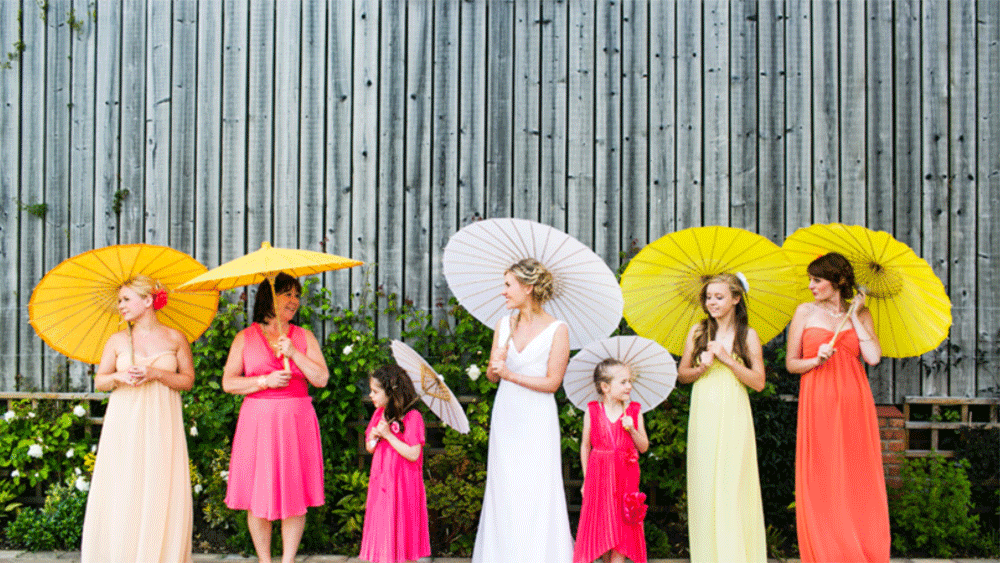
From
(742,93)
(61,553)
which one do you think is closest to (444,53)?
(742,93)

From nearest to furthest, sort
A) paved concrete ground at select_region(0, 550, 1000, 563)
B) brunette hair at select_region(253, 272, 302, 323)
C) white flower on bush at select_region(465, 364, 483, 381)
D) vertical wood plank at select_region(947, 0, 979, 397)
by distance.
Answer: brunette hair at select_region(253, 272, 302, 323), paved concrete ground at select_region(0, 550, 1000, 563), white flower on bush at select_region(465, 364, 483, 381), vertical wood plank at select_region(947, 0, 979, 397)

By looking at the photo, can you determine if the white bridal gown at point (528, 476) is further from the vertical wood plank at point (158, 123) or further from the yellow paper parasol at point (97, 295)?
the vertical wood plank at point (158, 123)

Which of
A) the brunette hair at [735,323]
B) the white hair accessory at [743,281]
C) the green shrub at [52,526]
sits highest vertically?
the white hair accessory at [743,281]

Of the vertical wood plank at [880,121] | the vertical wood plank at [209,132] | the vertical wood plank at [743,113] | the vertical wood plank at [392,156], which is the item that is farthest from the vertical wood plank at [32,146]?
the vertical wood plank at [880,121]

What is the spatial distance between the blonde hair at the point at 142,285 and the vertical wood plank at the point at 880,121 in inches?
187

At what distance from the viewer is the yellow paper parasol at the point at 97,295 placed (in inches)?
145

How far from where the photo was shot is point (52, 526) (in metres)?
4.64

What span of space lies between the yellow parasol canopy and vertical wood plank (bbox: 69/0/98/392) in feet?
6.23

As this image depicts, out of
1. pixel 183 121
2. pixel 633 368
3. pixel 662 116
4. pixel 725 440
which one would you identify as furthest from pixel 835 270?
pixel 183 121

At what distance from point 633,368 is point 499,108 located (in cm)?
236

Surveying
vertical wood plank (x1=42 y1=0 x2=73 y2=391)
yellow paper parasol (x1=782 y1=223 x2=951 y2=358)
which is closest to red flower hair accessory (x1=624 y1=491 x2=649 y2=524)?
yellow paper parasol (x1=782 y1=223 x2=951 y2=358)

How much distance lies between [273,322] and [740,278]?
263 cm

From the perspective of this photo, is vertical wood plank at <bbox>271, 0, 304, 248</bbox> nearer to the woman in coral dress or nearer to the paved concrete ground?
the paved concrete ground

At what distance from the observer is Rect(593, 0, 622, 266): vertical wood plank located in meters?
5.16
